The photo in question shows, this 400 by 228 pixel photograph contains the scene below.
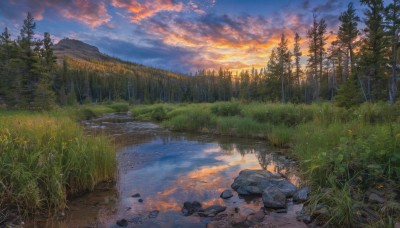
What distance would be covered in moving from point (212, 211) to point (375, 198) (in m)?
3.41

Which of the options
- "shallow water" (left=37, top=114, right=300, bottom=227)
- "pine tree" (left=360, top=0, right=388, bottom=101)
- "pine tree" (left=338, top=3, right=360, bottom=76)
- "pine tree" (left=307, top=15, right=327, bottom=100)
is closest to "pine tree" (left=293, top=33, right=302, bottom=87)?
"pine tree" (left=307, top=15, right=327, bottom=100)

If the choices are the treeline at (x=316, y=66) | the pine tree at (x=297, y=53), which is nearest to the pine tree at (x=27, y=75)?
the treeline at (x=316, y=66)

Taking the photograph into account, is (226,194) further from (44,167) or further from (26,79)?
(26,79)

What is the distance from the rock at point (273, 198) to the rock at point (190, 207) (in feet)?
5.71

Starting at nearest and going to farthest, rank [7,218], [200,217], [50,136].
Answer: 1. [7,218]
2. [200,217]
3. [50,136]

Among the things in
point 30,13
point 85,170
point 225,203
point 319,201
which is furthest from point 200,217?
point 30,13

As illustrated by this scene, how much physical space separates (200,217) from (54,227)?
3.13 metres

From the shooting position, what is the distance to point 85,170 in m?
7.19

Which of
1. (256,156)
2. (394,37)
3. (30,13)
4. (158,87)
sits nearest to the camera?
(256,156)

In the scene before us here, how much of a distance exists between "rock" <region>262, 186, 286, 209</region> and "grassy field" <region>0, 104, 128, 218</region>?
4865mm

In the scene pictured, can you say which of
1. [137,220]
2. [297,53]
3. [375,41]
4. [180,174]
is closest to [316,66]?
[297,53]

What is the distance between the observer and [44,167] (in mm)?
5820

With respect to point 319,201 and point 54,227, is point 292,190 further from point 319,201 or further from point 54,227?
point 54,227

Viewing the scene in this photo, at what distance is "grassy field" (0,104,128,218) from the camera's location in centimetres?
536
